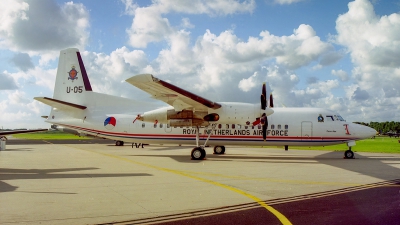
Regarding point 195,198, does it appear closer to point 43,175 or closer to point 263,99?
point 43,175

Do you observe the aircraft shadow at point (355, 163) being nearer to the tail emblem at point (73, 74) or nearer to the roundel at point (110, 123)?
the roundel at point (110, 123)

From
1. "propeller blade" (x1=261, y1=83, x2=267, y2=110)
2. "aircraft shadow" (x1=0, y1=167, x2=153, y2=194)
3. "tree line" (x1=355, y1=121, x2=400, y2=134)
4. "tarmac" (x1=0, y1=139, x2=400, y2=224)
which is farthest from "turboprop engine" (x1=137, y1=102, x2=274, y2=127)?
"tree line" (x1=355, y1=121, x2=400, y2=134)

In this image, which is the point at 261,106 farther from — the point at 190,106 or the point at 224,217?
the point at 224,217

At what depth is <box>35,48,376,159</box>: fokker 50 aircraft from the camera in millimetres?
19359

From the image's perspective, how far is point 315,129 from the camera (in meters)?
21.4

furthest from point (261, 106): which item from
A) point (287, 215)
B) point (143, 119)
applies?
point (287, 215)

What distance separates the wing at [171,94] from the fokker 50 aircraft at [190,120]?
0.06m

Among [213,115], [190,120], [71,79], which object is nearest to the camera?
[213,115]

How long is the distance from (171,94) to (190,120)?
8.37 feet

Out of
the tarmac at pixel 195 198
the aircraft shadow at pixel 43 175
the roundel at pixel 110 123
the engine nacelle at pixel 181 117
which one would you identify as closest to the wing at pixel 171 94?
the engine nacelle at pixel 181 117

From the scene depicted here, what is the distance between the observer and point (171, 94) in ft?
59.5

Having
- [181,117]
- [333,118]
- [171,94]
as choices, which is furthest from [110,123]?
[333,118]

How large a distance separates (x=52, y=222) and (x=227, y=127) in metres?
16.2

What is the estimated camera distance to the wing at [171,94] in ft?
51.3
